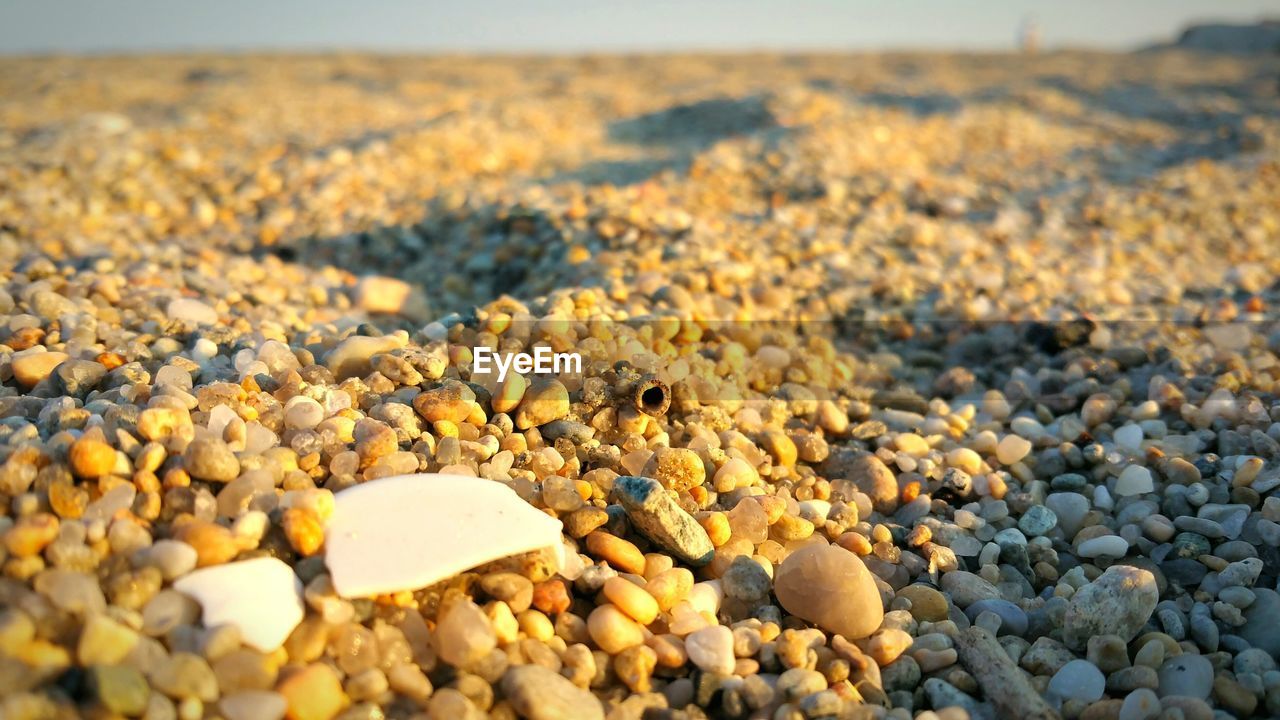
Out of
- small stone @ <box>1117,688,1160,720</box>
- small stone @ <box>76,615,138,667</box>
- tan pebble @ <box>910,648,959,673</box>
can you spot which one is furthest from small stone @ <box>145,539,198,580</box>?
small stone @ <box>1117,688,1160,720</box>

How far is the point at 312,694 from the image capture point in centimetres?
129

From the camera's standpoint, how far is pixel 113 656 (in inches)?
49.1

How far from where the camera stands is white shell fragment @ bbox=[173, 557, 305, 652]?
4.35 ft

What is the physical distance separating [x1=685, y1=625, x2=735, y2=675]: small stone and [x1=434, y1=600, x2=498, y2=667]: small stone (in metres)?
0.39

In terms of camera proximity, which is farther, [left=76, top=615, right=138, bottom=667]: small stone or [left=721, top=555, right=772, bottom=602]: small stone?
[left=721, top=555, right=772, bottom=602]: small stone

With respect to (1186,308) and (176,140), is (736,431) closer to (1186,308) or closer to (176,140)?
(1186,308)

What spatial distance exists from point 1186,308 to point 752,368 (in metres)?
2.22

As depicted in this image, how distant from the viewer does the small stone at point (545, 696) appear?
136 centimetres

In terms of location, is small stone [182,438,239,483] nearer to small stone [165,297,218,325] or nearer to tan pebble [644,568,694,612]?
tan pebble [644,568,694,612]

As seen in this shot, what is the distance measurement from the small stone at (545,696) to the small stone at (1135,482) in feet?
5.29

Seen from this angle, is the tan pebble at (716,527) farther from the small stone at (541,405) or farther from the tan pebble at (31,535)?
the tan pebble at (31,535)

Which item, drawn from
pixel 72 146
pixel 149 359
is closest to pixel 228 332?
pixel 149 359

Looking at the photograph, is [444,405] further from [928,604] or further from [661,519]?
[928,604]

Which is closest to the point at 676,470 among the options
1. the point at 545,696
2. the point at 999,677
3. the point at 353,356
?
the point at 545,696
